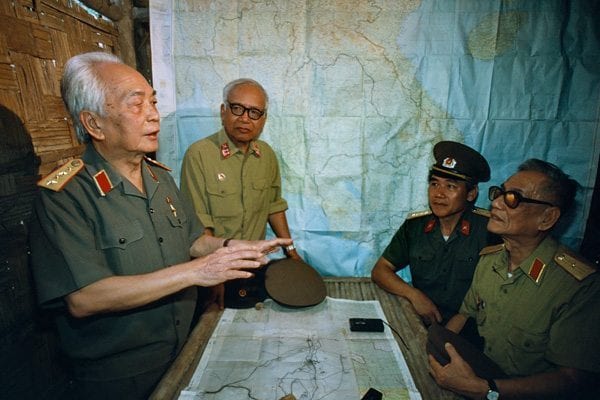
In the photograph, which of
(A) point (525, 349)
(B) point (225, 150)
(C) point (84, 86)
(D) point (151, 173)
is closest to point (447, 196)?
(A) point (525, 349)

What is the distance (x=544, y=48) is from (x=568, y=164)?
988 mm

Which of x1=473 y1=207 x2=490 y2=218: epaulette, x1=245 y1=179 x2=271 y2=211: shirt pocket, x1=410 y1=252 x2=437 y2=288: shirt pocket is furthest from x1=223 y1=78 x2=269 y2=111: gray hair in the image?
x1=473 y1=207 x2=490 y2=218: epaulette

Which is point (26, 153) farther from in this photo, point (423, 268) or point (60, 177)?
point (423, 268)

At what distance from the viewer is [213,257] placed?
Answer: 1572 mm

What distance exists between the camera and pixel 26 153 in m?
1.94

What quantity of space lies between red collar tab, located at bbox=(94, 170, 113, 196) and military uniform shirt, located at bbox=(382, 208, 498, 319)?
2.11 m

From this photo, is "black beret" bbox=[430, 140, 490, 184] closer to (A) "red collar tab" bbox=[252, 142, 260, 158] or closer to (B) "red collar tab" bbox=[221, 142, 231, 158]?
(A) "red collar tab" bbox=[252, 142, 260, 158]

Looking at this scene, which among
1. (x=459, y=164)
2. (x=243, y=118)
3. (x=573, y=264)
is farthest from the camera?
(x=243, y=118)

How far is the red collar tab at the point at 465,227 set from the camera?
2711 millimetres

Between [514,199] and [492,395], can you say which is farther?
[514,199]

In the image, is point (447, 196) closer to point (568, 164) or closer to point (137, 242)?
point (568, 164)

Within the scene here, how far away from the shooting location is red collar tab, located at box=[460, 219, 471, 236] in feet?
8.89

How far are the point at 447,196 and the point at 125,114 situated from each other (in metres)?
2.27

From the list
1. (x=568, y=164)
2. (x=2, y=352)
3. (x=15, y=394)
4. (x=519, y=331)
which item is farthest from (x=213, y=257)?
(x=568, y=164)
